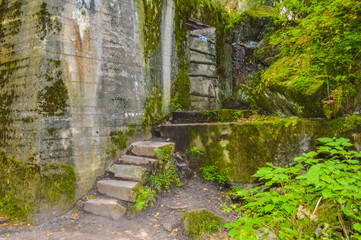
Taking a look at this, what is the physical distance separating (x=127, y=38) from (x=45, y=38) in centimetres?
161

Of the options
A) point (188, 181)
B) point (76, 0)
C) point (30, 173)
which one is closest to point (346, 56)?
point (188, 181)

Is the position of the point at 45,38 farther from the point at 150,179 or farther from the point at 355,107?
the point at 355,107

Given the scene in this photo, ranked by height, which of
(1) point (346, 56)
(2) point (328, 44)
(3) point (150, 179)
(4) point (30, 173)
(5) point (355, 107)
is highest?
(2) point (328, 44)

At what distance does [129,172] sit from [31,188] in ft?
5.27

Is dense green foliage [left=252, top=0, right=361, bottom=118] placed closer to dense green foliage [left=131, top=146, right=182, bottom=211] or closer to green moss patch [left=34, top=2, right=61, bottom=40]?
dense green foliage [left=131, top=146, right=182, bottom=211]

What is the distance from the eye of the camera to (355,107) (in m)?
4.22

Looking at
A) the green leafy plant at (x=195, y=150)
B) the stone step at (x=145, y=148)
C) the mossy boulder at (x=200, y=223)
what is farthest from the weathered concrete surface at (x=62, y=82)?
the mossy boulder at (x=200, y=223)

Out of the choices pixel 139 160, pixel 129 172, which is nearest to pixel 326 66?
pixel 139 160

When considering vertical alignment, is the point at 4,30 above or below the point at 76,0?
below

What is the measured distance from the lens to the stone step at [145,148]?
507cm

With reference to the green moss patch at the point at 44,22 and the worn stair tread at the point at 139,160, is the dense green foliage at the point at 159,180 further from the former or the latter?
the green moss patch at the point at 44,22

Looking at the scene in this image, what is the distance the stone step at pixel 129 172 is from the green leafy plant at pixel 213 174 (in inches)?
53.5

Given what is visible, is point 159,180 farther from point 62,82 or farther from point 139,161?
point 62,82

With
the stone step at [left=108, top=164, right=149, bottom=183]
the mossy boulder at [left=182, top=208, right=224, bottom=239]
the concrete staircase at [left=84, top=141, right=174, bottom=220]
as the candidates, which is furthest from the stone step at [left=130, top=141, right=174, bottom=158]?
the mossy boulder at [left=182, top=208, right=224, bottom=239]
